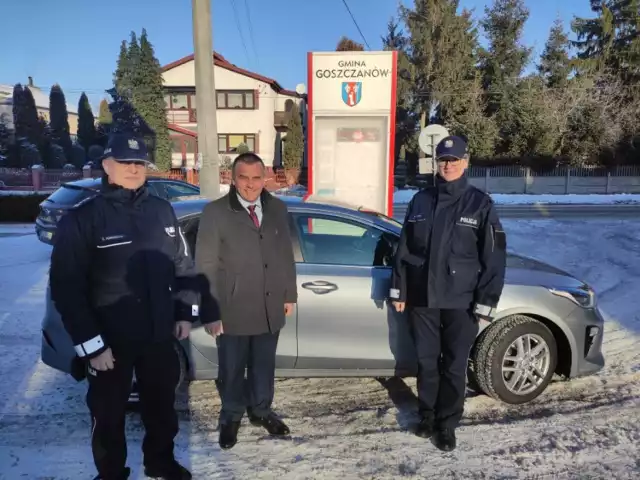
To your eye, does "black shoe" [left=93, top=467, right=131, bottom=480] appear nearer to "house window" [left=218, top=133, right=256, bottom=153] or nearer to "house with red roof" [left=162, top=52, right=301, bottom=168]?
"house with red roof" [left=162, top=52, right=301, bottom=168]

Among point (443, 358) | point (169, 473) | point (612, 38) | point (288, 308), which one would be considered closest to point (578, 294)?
point (443, 358)

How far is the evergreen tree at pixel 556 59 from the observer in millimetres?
28469

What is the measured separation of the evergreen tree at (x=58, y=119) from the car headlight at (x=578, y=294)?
1567 inches

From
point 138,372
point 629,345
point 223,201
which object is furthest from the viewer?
point 629,345

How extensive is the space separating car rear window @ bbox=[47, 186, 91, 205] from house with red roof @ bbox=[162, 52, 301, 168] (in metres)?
22.8

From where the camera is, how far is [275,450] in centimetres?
308

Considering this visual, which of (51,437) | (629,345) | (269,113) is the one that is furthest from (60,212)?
(269,113)

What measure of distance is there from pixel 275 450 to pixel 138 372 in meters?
1.05

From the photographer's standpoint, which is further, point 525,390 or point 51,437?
point 525,390

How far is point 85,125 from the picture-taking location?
38562 mm

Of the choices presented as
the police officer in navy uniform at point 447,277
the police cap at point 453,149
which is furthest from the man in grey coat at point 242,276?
the police cap at point 453,149

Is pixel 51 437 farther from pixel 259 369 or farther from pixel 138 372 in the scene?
pixel 259 369

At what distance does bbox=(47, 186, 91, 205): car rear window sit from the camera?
8953 millimetres

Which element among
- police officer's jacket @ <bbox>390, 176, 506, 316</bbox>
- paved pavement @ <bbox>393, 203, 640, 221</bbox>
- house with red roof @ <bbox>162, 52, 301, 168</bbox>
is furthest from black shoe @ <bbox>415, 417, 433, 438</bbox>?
house with red roof @ <bbox>162, 52, 301, 168</bbox>
